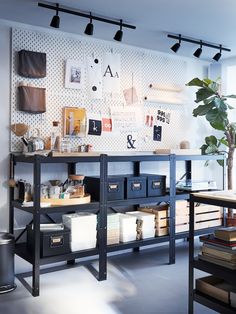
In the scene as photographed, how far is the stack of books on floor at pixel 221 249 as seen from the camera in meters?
2.38

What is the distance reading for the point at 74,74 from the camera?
3.88 metres

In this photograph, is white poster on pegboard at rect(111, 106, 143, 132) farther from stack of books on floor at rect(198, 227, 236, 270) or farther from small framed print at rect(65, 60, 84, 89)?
stack of books on floor at rect(198, 227, 236, 270)

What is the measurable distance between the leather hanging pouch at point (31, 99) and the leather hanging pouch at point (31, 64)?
0.14 m

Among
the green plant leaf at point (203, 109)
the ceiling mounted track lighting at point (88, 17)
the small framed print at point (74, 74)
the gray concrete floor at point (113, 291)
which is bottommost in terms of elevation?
the gray concrete floor at point (113, 291)

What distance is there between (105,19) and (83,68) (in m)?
0.68

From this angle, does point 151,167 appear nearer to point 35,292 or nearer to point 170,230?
point 170,230

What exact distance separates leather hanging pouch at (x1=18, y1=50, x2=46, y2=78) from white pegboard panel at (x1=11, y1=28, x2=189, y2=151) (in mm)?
67

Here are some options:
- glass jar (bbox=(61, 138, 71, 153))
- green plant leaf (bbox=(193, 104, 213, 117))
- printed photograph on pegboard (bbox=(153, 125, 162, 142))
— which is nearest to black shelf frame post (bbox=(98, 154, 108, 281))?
glass jar (bbox=(61, 138, 71, 153))

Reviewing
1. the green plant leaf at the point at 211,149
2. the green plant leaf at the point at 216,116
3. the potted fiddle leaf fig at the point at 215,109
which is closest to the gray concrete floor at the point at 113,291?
the green plant leaf at the point at 211,149

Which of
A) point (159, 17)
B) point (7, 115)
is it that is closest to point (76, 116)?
point (7, 115)

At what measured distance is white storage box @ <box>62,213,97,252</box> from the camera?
3.34 meters

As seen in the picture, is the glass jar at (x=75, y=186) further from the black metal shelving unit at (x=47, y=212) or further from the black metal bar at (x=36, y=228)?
the black metal bar at (x=36, y=228)

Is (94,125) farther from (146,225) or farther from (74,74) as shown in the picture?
(146,225)

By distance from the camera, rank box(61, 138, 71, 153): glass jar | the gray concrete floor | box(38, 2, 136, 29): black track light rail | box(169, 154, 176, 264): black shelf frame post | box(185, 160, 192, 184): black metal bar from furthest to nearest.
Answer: box(185, 160, 192, 184): black metal bar < box(169, 154, 176, 264): black shelf frame post < box(61, 138, 71, 153): glass jar < box(38, 2, 136, 29): black track light rail < the gray concrete floor
